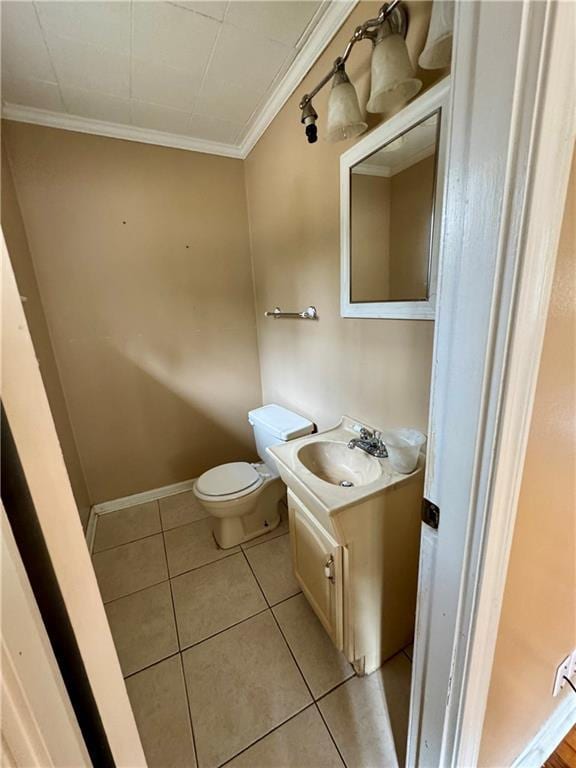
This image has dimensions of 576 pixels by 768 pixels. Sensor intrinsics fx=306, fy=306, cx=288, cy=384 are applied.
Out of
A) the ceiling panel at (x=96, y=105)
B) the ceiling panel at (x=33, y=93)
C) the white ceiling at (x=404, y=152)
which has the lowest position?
the white ceiling at (x=404, y=152)

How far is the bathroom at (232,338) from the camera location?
1.02 meters

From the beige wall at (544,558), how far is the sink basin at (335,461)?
A: 0.59m

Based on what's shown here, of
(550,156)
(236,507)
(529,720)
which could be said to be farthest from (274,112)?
(529,720)

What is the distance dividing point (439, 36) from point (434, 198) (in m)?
0.34

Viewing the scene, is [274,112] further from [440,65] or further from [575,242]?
[575,242]

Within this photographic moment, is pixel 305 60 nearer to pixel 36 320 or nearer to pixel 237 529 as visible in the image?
pixel 36 320

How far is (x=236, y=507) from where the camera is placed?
1664mm

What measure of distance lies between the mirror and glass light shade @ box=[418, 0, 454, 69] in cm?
14

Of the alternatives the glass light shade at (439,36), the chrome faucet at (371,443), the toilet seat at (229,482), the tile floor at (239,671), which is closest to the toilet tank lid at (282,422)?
the toilet seat at (229,482)

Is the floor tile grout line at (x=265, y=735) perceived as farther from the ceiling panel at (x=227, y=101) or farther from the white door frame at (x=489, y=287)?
the ceiling panel at (x=227, y=101)

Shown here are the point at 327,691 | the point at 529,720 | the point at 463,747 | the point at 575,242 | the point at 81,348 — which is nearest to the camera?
the point at 575,242

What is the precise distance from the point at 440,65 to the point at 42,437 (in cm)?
120

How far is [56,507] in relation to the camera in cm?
40

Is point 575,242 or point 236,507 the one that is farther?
point 236,507
